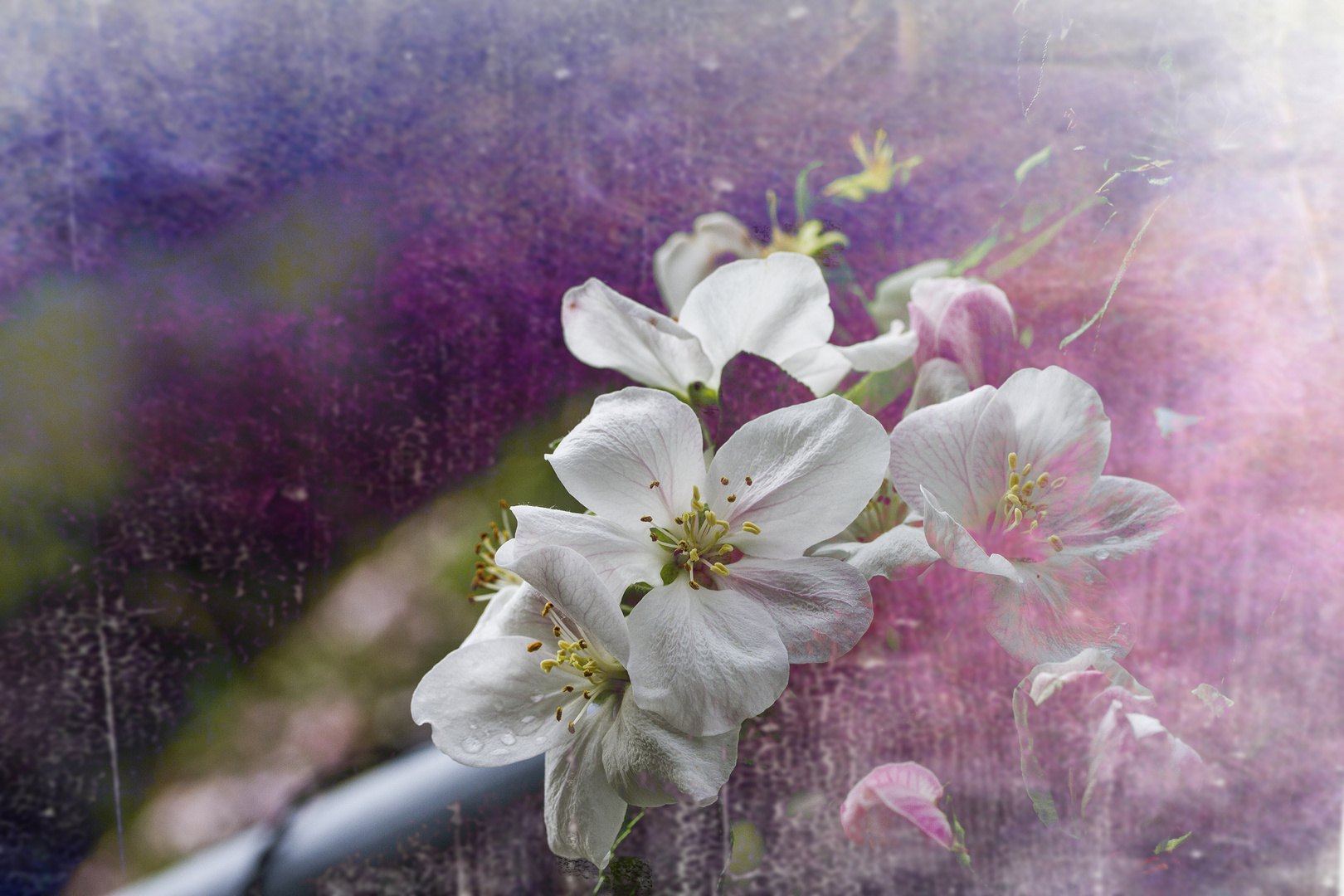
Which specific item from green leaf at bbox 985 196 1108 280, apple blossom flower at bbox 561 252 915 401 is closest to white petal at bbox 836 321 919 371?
apple blossom flower at bbox 561 252 915 401

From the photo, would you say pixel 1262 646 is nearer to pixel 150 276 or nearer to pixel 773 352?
pixel 773 352

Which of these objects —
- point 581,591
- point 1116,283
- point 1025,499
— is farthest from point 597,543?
point 1116,283

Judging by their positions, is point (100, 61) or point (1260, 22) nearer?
point (1260, 22)

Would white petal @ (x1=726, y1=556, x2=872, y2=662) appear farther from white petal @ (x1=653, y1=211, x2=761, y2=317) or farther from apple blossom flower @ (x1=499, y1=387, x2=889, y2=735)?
white petal @ (x1=653, y1=211, x2=761, y2=317)

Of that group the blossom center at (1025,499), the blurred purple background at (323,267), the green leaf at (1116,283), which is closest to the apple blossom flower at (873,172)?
the blurred purple background at (323,267)

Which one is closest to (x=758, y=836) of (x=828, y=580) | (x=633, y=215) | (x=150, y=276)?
(x=828, y=580)

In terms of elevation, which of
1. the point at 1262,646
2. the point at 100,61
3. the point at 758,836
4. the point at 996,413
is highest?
the point at 100,61

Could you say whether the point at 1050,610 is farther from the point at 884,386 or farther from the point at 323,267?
the point at 323,267
